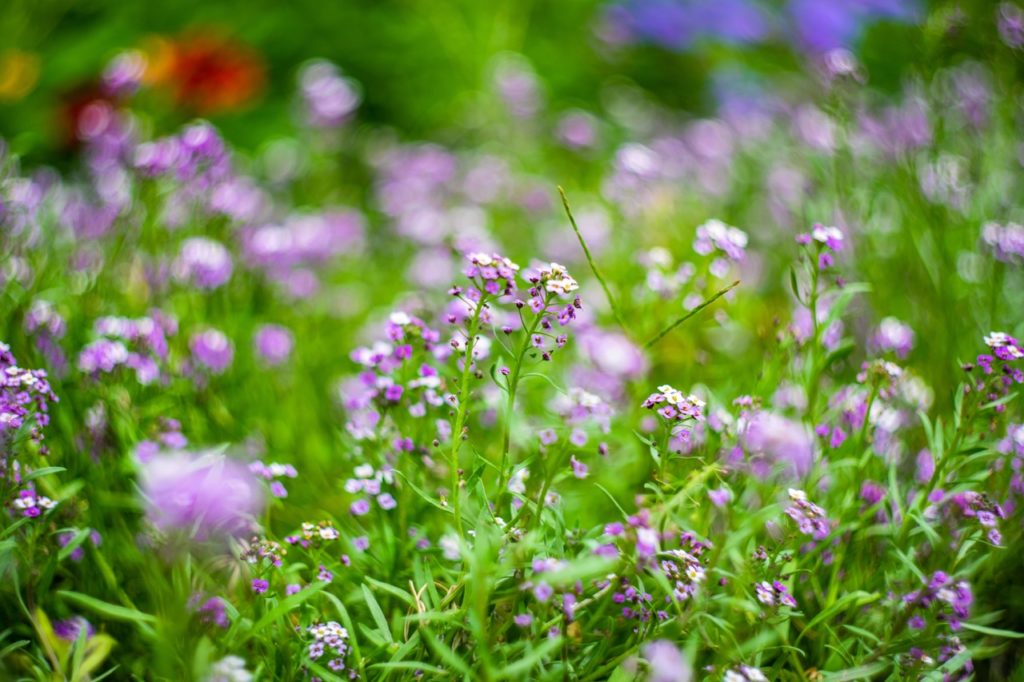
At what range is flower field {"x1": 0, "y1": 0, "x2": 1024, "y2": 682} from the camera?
125 cm

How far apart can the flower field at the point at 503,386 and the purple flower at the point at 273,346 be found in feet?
0.04

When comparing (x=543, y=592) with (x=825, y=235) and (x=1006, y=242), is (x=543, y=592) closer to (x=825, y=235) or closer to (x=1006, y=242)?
(x=825, y=235)

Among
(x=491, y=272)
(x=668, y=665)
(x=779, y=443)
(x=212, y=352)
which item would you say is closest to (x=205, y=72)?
(x=212, y=352)

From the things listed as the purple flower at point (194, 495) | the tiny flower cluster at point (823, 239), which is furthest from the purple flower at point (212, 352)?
the tiny flower cluster at point (823, 239)

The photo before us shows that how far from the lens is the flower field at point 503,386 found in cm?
125

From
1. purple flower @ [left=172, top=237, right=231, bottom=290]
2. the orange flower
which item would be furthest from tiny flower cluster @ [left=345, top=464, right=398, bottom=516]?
the orange flower

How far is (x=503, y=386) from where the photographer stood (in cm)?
123

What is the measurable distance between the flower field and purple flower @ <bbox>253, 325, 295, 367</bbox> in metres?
0.01

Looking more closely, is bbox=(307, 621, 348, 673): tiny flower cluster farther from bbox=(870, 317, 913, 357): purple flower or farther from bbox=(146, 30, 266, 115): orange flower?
bbox=(146, 30, 266, 115): orange flower

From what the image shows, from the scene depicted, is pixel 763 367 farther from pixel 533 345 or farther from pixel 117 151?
pixel 117 151

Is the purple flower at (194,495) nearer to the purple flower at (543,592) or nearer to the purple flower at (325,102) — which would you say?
the purple flower at (543,592)

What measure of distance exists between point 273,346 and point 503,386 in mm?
1183

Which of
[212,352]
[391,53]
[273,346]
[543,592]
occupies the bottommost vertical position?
[391,53]

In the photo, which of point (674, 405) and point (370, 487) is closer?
point (674, 405)
